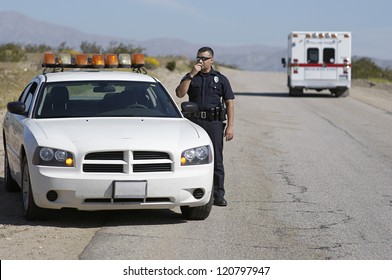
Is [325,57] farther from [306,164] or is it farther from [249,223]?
[249,223]

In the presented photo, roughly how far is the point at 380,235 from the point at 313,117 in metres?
16.3

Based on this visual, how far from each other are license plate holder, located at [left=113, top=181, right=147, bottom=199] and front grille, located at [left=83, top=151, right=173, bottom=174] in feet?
0.42

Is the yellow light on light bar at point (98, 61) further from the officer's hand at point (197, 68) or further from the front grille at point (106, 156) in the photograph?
the front grille at point (106, 156)

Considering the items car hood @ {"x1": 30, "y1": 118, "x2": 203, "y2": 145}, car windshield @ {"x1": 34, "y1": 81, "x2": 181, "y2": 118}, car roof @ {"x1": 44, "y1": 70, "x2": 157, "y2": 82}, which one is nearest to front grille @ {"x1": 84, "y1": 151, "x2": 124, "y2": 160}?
car hood @ {"x1": 30, "y1": 118, "x2": 203, "y2": 145}

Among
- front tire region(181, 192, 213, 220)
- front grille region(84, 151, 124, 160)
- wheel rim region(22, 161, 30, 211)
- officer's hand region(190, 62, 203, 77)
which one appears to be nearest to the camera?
front grille region(84, 151, 124, 160)

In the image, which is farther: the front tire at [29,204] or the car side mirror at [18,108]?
the car side mirror at [18,108]

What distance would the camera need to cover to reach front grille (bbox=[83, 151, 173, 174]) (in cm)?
863

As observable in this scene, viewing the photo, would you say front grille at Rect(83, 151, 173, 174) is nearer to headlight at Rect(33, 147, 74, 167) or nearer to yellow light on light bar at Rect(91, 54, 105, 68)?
headlight at Rect(33, 147, 74, 167)

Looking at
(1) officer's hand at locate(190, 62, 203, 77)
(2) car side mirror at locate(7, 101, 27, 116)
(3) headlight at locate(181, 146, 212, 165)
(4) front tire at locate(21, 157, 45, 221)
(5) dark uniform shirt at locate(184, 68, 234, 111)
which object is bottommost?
(4) front tire at locate(21, 157, 45, 221)

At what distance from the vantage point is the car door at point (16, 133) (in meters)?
9.74

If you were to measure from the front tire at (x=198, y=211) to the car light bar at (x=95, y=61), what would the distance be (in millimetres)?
3117

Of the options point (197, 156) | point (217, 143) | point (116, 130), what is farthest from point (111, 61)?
point (197, 156)

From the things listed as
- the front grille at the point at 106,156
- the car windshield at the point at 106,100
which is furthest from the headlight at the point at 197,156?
the car windshield at the point at 106,100
